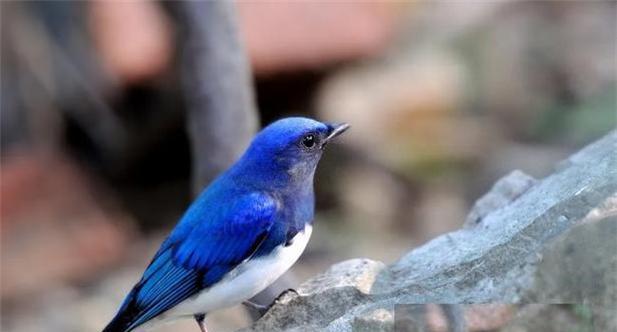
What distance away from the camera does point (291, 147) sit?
4199mm

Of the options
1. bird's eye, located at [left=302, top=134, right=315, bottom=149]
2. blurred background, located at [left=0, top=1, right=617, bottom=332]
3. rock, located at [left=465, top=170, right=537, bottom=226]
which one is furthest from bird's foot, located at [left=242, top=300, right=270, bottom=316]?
blurred background, located at [left=0, top=1, right=617, bottom=332]

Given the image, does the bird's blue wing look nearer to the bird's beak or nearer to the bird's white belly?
the bird's white belly

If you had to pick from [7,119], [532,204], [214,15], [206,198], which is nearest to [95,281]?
[7,119]

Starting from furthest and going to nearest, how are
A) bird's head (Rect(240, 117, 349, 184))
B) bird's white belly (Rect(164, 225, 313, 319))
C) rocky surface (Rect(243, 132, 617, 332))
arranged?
1. bird's head (Rect(240, 117, 349, 184))
2. bird's white belly (Rect(164, 225, 313, 319))
3. rocky surface (Rect(243, 132, 617, 332))

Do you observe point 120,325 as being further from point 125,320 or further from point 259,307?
point 259,307

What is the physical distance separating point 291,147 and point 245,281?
0.49 m

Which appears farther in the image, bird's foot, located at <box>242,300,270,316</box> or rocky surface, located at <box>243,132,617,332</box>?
bird's foot, located at <box>242,300,270,316</box>

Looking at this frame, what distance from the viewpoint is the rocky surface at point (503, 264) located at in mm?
3102

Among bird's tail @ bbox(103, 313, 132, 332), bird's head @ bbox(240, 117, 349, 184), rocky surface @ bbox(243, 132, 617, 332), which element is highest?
bird's head @ bbox(240, 117, 349, 184)

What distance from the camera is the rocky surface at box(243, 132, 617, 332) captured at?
310cm

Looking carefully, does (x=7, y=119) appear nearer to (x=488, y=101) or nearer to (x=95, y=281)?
(x=95, y=281)

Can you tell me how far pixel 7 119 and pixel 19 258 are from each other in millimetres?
1216

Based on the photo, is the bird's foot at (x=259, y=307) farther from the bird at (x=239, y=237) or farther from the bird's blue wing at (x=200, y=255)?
the bird's blue wing at (x=200, y=255)

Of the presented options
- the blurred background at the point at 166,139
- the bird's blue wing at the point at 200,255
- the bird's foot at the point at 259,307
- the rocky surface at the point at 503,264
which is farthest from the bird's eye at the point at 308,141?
the blurred background at the point at 166,139
